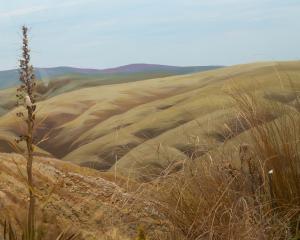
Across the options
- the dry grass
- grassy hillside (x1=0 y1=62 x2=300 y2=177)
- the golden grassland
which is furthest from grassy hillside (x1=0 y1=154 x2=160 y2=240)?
grassy hillside (x1=0 y1=62 x2=300 y2=177)

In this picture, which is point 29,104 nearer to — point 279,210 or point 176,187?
point 176,187

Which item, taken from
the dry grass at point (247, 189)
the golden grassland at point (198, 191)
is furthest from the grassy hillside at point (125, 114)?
the dry grass at point (247, 189)

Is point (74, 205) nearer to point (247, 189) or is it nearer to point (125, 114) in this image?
point (247, 189)

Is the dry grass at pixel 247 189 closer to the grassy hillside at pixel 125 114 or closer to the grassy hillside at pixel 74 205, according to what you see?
the grassy hillside at pixel 74 205

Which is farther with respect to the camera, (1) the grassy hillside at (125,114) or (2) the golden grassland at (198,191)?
(1) the grassy hillside at (125,114)

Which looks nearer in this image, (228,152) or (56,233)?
(56,233)

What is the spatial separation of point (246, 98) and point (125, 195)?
1.05m

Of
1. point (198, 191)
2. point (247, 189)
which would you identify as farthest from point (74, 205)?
point (247, 189)

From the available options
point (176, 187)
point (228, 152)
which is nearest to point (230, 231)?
point (176, 187)

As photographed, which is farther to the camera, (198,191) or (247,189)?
(247,189)

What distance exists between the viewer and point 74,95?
84.9 feet

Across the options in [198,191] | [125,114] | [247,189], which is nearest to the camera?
[198,191]

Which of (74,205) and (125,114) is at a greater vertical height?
(74,205)

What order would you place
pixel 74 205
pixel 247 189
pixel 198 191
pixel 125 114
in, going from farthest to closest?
1. pixel 125 114
2. pixel 247 189
3. pixel 198 191
4. pixel 74 205
